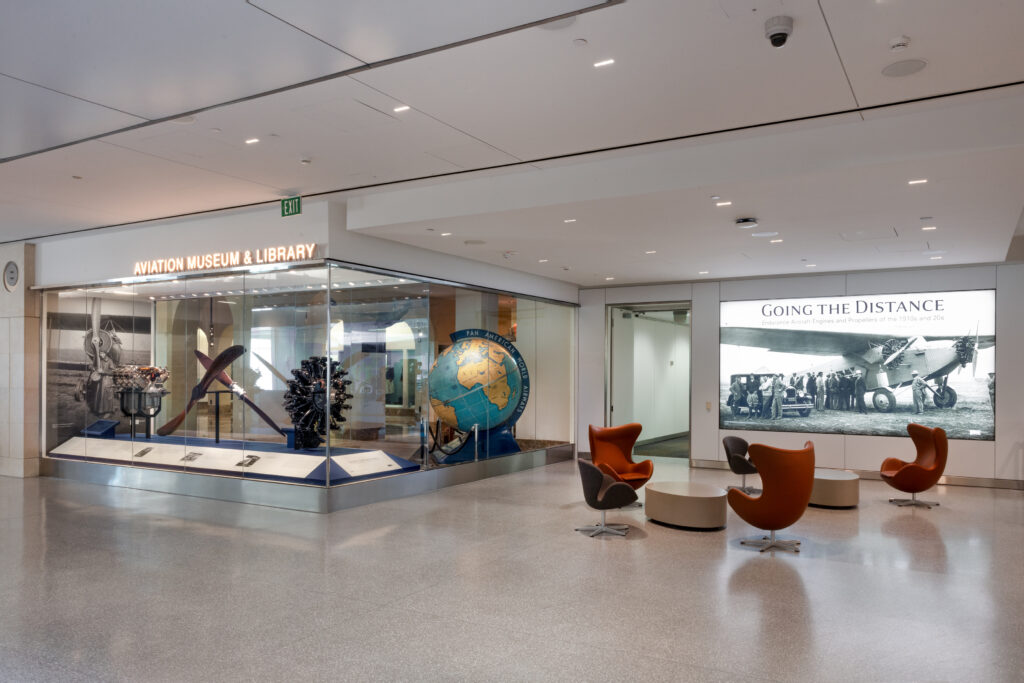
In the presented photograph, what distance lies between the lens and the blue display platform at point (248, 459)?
9.24 metres

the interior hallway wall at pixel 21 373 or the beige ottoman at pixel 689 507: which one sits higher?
the interior hallway wall at pixel 21 373

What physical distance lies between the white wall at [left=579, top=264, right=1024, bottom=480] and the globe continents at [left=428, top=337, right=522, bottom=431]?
2903 mm

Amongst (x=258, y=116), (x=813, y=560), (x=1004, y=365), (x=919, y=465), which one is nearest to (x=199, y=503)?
(x=258, y=116)

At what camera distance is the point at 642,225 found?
8.64m

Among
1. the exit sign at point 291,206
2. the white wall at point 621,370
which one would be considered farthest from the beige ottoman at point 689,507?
the white wall at point 621,370

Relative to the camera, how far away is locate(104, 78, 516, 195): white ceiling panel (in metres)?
5.69

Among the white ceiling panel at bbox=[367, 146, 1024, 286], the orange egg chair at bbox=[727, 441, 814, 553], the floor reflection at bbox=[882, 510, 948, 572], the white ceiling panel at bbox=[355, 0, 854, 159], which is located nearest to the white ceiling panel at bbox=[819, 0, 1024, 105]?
the white ceiling panel at bbox=[355, 0, 854, 159]

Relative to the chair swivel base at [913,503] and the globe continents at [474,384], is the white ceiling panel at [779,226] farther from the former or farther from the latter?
the chair swivel base at [913,503]

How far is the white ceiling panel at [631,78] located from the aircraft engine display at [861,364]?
7871 millimetres

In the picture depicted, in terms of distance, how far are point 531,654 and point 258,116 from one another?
15.4 feet

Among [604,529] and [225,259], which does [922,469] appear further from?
[225,259]

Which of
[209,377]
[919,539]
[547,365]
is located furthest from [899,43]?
[547,365]

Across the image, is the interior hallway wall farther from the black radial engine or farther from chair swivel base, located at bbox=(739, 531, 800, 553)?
chair swivel base, located at bbox=(739, 531, 800, 553)

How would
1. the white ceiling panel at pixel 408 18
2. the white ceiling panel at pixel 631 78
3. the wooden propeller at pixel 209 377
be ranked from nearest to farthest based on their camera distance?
1. the white ceiling panel at pixel 408 18
2. the white ceiling panel at pixel 631 78
3. the wooden propeller at pixel 209 377
